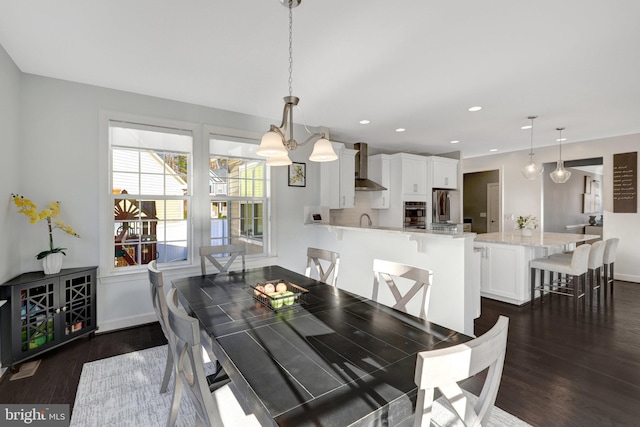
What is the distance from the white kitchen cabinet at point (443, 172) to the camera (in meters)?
6.35

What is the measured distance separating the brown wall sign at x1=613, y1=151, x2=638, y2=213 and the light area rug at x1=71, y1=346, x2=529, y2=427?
556 centimetres

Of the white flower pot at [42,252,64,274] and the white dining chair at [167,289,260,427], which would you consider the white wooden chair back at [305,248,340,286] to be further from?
the white flower pot at [42,252,64,274]

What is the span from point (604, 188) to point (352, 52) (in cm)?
596

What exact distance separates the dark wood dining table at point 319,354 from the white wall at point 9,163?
72.4 inches

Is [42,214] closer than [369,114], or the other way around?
[42,214]

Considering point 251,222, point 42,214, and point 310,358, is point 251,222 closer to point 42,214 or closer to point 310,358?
point 42,214

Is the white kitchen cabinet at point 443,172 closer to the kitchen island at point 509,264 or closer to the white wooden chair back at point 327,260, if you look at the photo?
the kitchen island at point 509,264

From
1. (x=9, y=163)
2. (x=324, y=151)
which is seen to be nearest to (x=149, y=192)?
(x=9, y=163)

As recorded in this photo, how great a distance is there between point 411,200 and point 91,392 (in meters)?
5.45

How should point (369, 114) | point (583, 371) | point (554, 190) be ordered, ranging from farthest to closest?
point (554, 190)
point (369, 114)
point (583, 371)

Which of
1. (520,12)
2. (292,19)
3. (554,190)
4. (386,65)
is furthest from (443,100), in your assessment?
(554,190)

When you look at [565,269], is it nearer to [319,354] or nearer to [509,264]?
[509,264]

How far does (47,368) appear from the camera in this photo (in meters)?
2.53

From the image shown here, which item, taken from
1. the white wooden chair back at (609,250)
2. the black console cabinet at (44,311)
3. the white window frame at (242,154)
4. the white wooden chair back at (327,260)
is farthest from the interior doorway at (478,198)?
the black console cabinet at (44,311)
